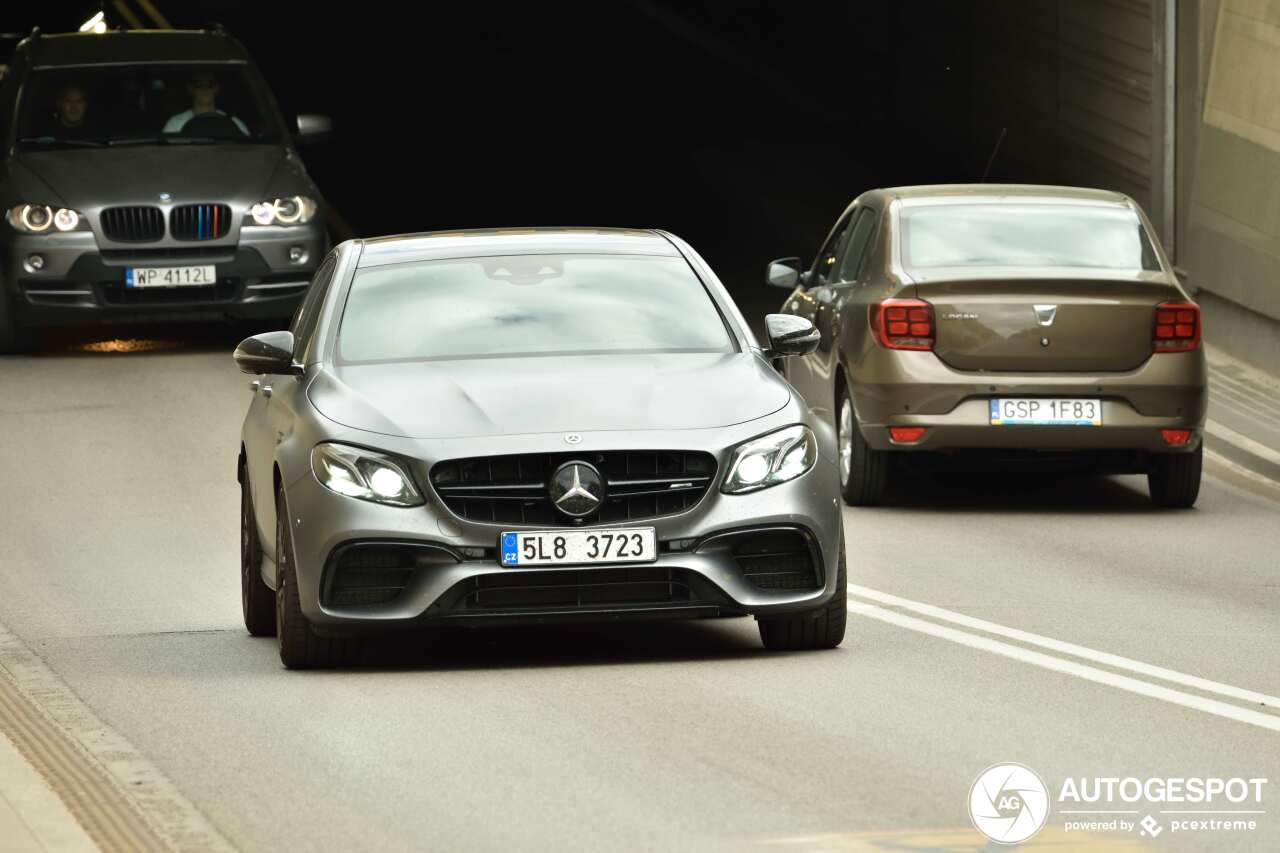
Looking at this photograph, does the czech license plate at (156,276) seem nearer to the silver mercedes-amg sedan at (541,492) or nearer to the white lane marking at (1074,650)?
the white lane marking at (1074,650)

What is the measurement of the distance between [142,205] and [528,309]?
1010 centimetres

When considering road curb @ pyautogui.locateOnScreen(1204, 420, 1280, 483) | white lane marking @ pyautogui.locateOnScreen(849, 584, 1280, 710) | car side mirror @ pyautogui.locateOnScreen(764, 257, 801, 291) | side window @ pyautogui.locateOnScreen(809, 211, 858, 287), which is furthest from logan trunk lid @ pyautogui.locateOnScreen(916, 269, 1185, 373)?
white lane marking @ pyautogui.locateOnScreen(849, 584, 1280, 710)

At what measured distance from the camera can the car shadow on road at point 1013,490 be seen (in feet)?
50.1

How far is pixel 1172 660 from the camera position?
10102 mm

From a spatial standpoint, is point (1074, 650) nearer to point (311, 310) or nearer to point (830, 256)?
point (311, 310)

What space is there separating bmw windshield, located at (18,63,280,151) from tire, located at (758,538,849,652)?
11989 mm

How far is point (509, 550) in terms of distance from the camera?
938 centimetres

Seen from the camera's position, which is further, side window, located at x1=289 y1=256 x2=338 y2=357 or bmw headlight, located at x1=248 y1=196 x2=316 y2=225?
bmw headlight, located at x1=248 y1=196 x2=316 y2=225

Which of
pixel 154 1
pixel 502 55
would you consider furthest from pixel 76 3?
pixel 502 55

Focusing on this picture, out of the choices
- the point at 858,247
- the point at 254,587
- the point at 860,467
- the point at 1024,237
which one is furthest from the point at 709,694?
the point at 858,247

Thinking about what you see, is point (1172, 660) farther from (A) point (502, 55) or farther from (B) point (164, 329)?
(A) point (502, 55)

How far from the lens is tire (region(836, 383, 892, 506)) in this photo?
1500cm

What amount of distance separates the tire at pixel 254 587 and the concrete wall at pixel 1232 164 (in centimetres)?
1100

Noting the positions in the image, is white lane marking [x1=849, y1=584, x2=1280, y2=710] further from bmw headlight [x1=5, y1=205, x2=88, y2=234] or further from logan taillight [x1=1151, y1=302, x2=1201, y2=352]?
bmw headlight [x1=5, y1=205, x2=88, y2=234]
